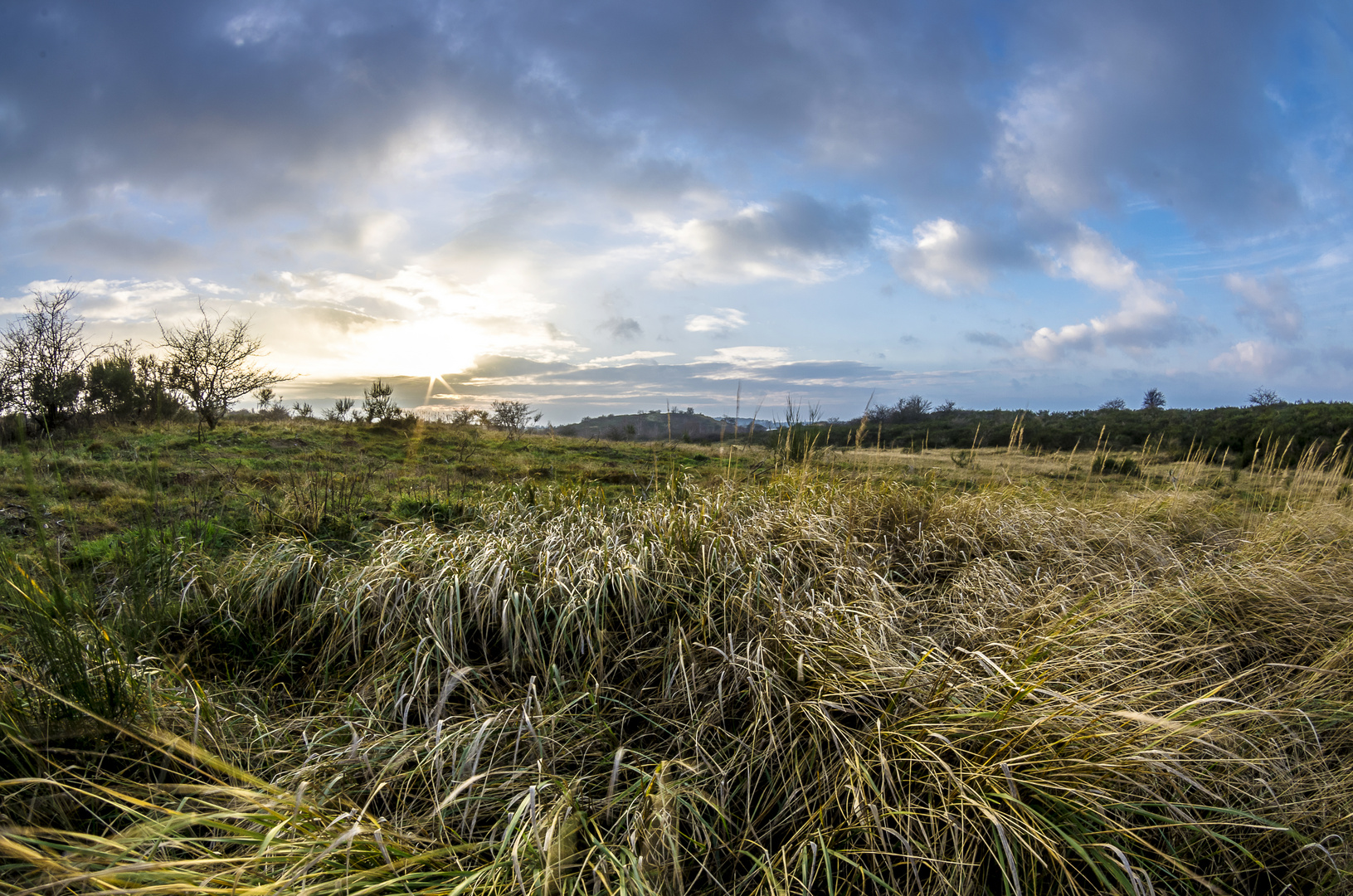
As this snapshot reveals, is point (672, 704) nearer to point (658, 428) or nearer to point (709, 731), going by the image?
point (709, 731)

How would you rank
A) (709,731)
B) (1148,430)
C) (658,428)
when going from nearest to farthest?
(709,731) < (658,428) < (1148,430)

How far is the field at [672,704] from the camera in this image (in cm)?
190

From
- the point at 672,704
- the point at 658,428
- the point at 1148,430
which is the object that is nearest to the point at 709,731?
the point at 672,704

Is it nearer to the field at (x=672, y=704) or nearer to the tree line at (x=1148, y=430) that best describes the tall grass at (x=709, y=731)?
the field at (x=672, y=704)

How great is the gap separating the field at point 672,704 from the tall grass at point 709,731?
0.02 metres

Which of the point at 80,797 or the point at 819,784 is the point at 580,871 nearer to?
the point at 819,784

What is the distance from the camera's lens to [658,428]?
18.5m

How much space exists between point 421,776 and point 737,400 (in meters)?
3.70

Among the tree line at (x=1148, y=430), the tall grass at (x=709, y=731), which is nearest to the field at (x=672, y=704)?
the tall grass at (x=709, y=731)

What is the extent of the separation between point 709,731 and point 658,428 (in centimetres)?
1589

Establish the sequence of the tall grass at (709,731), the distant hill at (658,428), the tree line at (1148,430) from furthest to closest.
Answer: the tree line at (1148,430)
the distant hill at (658,428)
the tall grass at (709,731)

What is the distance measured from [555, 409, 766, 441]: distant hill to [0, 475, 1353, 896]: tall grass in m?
1.14

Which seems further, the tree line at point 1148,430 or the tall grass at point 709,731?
the tree line at point 1148,430

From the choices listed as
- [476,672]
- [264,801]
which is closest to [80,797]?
[264,801]
